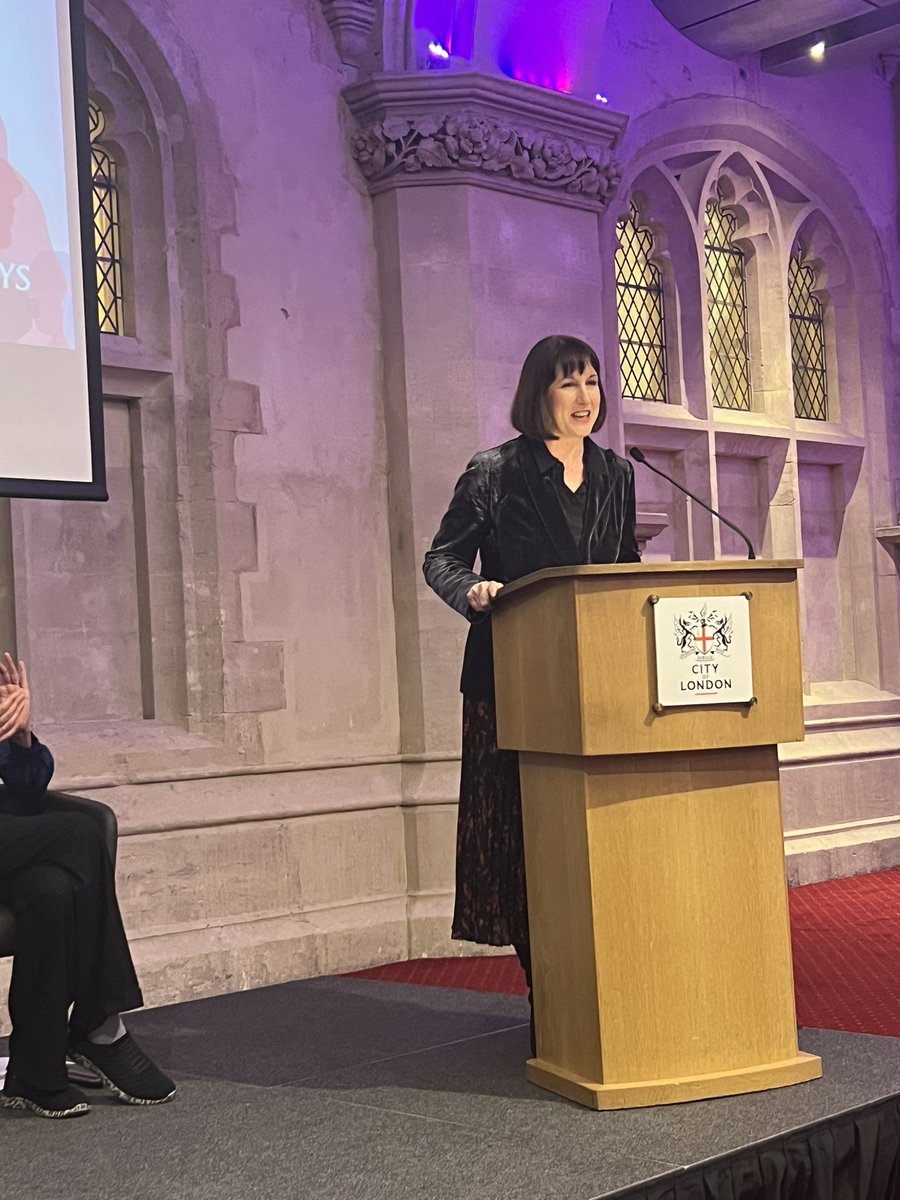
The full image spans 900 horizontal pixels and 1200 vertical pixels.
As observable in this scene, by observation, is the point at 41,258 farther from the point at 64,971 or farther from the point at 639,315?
the point at 639,315

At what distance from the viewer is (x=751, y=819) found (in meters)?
3.27

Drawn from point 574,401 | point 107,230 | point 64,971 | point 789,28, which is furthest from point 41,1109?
point 789,28

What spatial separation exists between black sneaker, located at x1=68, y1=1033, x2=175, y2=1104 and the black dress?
76cm

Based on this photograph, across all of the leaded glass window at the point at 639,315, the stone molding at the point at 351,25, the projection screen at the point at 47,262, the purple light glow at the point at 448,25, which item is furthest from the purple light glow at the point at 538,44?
the projection screen at the point at 47,262

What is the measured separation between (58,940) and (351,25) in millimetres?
4037

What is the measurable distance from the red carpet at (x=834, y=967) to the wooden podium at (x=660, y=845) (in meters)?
0.92

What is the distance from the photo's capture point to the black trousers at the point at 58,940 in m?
3.36

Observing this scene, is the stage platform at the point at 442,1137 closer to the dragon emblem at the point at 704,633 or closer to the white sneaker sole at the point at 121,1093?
the white sneaker sole at the point at 121,1093

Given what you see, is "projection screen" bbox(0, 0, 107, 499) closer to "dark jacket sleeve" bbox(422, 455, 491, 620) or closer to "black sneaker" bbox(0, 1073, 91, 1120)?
"dark jacket sleeve" bbox(422, 455, 491, 620)

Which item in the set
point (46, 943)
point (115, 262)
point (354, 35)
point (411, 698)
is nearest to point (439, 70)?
point (354, 35)

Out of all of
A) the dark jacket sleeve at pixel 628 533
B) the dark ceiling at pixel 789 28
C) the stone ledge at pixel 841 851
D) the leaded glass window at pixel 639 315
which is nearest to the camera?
the dark jacket sleeve at pixel 628 533

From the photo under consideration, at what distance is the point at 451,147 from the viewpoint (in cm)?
605

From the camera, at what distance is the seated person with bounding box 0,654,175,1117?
3365 millimetres

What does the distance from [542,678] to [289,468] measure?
107 inches
